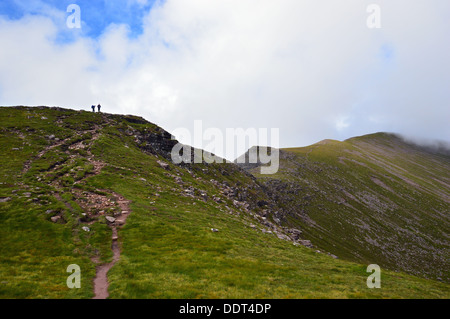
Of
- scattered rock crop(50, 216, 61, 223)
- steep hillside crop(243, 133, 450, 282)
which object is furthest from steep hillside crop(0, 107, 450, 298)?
steep hillside crop(243, 133, 450, 282)

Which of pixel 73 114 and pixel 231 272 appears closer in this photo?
pixel 231 272

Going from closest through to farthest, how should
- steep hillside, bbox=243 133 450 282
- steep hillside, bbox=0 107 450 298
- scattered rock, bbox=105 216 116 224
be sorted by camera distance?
steep hillside, bbox=0 107 450 298 → scattered rock, bbox=105 216 116 224 → steep hillside, bbox=243 133 450 282

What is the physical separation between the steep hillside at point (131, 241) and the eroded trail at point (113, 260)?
164 mm

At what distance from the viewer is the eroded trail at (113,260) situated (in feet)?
58.7

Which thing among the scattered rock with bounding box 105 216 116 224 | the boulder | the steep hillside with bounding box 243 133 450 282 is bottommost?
the steep hillside with bounding box 243 133 450 282

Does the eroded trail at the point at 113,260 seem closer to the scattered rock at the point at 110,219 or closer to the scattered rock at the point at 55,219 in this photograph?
the scattered rock at the point at 110,219

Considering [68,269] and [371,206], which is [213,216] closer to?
[68,269]

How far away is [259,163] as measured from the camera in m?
198

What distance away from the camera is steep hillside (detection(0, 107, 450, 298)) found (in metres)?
18.6

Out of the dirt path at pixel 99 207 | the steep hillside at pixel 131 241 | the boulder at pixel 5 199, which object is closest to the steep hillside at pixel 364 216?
the steep hillside at pixel 131 241

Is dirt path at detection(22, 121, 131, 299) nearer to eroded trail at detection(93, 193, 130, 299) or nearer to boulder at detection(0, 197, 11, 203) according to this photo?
eroded trail at detection(93, 193, 130, 299)

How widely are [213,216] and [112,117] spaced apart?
63.3 m

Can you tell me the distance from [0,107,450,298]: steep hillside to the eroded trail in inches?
6.4

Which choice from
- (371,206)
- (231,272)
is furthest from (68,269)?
(371,206)
